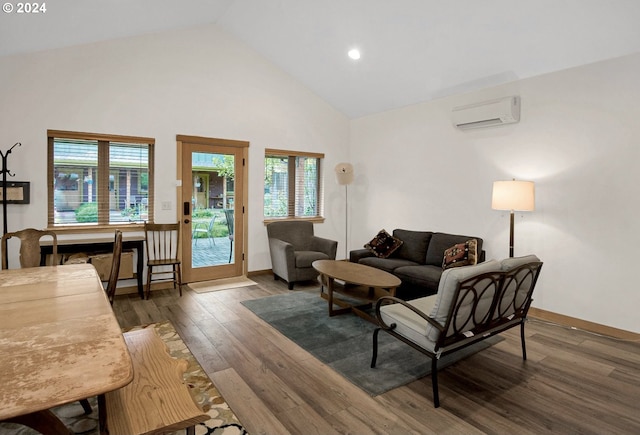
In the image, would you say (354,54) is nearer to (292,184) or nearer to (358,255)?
(292,184)

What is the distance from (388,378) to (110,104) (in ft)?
14.7

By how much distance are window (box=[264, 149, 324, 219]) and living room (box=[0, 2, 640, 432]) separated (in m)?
0.18

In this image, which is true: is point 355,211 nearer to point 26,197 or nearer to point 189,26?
point 189,26

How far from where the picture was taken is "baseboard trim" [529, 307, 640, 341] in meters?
3.43

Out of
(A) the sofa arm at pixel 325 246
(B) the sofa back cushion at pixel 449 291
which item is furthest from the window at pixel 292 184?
(B) the sofa back cushion at pixel 449 291

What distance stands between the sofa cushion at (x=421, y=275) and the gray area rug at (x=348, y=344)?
87 centimetres

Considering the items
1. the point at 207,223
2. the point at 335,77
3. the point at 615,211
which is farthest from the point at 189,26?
the point at 615,211

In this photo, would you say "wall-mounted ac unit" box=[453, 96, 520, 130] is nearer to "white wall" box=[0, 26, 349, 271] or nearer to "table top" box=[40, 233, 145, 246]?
"white wall" box=[0, 26, 349, 271]

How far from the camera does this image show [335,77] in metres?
5.56

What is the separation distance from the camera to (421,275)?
4.28 meters

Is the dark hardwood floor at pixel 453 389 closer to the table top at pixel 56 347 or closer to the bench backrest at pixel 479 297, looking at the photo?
the bench backrest at pixel 479 297

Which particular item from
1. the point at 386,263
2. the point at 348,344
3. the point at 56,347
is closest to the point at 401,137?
the point at 386,263

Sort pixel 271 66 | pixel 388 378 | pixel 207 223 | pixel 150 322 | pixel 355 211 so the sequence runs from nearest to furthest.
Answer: pixel 388 378 < pixel 150 322 < pixel 207 223 < pixel 271 66 < pixel 355 211

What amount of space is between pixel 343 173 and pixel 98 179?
11.7 ft
